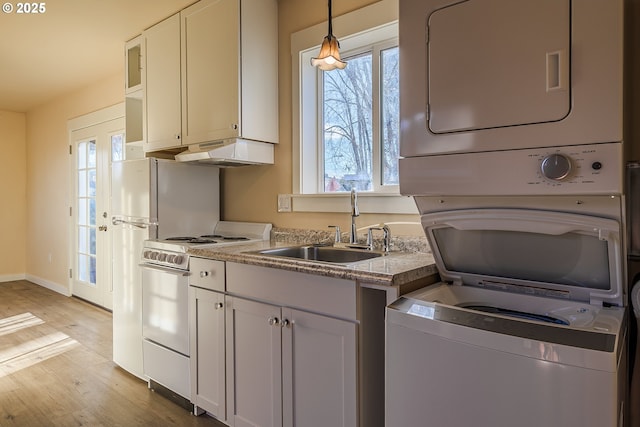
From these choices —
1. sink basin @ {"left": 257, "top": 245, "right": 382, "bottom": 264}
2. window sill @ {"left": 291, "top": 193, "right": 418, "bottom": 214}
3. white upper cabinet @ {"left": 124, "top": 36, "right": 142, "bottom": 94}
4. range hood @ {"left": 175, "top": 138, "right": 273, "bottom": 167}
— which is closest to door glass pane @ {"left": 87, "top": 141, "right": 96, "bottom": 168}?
white upper cabinet @ {"left": 124, "top": 36, "right": 142, "bottom": 94}

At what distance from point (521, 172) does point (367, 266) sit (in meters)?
0.64

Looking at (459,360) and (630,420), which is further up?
(459,360)

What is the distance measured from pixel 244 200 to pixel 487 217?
1.89 m

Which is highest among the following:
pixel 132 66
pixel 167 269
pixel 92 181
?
pixel 132 66

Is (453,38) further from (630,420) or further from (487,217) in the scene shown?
(630,420)

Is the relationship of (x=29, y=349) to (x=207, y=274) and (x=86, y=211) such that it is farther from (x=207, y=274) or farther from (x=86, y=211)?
(x=207, y=274)

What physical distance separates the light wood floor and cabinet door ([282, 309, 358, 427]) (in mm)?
743

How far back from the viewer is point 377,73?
89.8 inches

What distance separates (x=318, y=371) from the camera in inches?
63.7

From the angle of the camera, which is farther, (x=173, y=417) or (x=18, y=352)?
(x=18, y=352)

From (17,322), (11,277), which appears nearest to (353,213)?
(17,322)

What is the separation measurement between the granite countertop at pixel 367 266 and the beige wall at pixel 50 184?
349 centimetres

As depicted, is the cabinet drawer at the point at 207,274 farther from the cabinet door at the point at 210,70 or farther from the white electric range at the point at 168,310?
the cabinet door at the point at 210,70

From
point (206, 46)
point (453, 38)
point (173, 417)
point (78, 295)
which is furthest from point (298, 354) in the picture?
point (78, 295)
